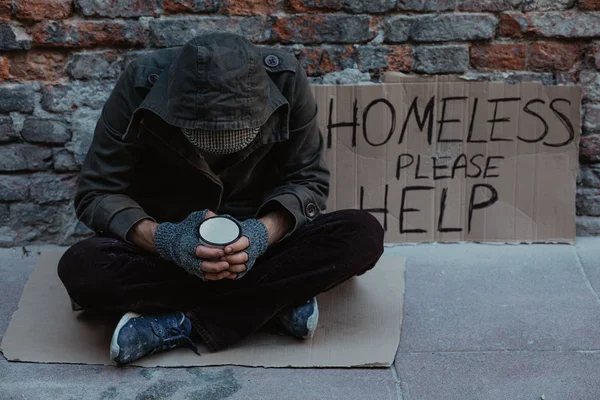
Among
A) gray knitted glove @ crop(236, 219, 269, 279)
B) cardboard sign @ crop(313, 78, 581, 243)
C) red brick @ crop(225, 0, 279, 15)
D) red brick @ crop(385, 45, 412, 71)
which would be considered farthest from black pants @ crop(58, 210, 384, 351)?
red brick @ crop(225, 0, 279, 15)

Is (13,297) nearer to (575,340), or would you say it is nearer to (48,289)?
(48,289)

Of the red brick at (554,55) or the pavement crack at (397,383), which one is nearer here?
the pavement crack at (397,383)

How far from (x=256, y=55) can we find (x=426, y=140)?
1.13 metres

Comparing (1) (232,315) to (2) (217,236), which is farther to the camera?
(1) (232,315)

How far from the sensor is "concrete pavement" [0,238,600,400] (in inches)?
97.7

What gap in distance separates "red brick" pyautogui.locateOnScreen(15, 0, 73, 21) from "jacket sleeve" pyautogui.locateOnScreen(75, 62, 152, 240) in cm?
64

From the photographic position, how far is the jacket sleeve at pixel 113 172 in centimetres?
270

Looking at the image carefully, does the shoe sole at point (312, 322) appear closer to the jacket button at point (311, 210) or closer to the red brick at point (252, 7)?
the jacket button at point (311, 210)

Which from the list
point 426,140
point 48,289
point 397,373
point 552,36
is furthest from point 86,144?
point 552,36

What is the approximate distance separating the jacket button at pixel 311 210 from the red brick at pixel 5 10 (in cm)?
135

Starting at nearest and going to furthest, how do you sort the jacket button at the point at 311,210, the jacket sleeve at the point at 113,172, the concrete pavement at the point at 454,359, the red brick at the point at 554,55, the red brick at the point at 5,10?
the concrete pavement at the point at 454,359
the jacket sleeve at the point at 113,172
the jacket button at the point at 311,210
the red brick at the point at 5,10
the red brick at the point at 554,55

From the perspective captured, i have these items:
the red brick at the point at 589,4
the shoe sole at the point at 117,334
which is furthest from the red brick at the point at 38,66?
the red brick at the point at 589,4

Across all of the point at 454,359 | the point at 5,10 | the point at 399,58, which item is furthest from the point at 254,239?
the point at 5,10

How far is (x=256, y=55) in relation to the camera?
97.0 inches
